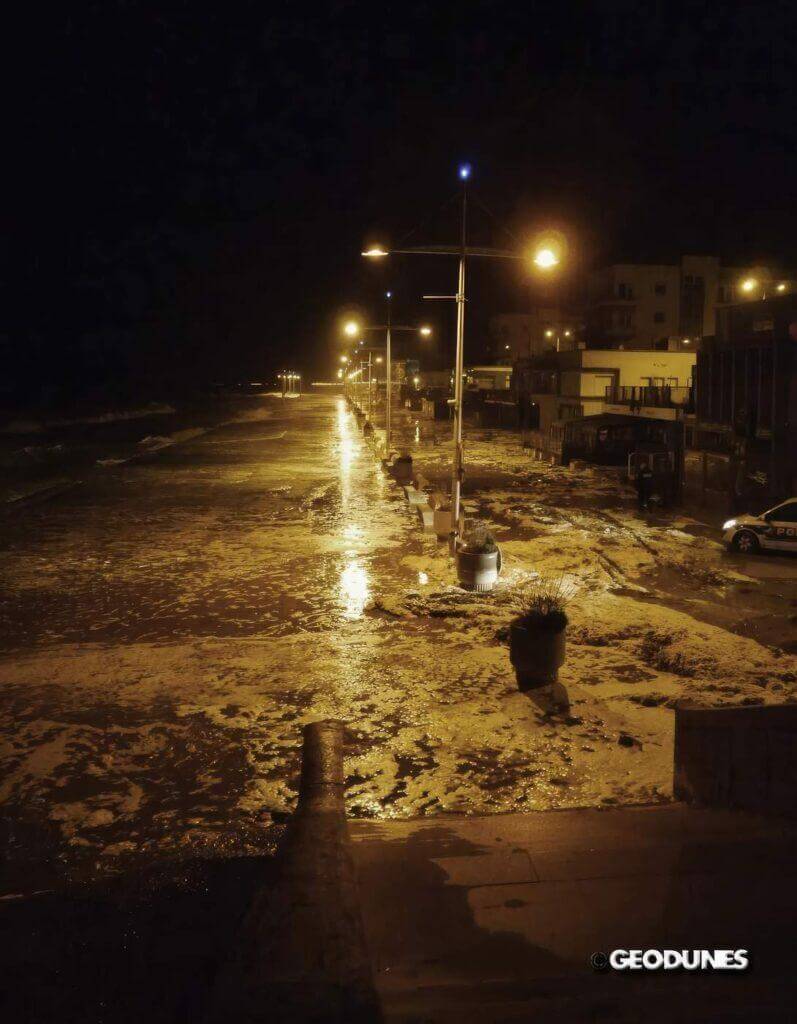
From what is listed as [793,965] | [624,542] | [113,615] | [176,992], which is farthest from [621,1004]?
[624,542]

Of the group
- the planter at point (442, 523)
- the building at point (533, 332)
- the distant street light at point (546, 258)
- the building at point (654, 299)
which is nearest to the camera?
the distant street light at point (546, 258)

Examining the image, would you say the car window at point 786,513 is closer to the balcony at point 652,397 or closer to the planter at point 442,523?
the planter at point 442,523

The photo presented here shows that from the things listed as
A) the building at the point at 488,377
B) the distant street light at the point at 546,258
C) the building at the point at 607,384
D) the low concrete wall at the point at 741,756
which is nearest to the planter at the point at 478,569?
the distant street light at the point at 546,258

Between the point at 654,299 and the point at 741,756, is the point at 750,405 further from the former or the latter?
the point at 654,299

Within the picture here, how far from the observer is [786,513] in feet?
53.3

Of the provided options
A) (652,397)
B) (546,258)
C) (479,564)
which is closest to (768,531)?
(479,564)

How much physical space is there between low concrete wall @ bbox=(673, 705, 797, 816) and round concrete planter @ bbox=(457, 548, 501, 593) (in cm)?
731

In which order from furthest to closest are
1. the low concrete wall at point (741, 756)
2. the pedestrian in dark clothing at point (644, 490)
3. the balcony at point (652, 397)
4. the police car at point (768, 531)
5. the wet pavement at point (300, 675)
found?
the balcony at point (652, 397) → the pedestrian in dark clothing at point (644, 490) → the police car at point (768, 531) → the wet pavement at point (300, 675) → the low concrete wall at point (741, 756)

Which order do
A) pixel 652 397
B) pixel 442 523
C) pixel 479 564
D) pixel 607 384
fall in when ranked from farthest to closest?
pixel 607 384
pixel 652 397
pixel 442 523
pixel 479 564

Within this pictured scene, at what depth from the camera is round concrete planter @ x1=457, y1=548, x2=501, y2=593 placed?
1324 centimetres

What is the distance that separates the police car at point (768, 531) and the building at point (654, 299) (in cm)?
5000

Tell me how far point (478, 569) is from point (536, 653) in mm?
4691

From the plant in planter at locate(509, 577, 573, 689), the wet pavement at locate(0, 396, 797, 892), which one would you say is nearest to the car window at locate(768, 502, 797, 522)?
the wet pavement at locate(0, 396, 797, 892)

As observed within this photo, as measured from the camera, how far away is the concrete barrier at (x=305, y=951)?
3656 millimetres
